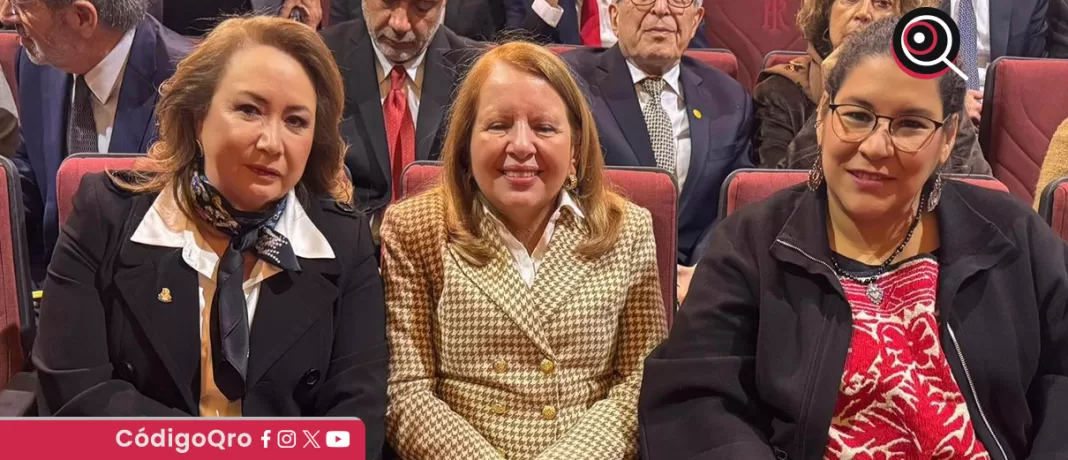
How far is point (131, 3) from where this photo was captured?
2432 mm

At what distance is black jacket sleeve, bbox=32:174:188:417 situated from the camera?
1.51m

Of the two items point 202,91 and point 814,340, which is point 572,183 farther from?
point 202,91

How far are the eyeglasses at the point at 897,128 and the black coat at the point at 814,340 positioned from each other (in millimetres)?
140

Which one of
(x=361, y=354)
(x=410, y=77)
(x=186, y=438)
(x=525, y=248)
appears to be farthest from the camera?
(x=410, y=77)

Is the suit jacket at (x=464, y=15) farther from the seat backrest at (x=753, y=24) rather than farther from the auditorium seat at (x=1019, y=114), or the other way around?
the auditorium seat at (x=1019, y=114)

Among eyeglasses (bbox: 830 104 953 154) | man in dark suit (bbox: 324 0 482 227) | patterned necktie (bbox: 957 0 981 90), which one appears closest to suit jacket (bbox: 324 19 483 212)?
man in dark suit (bbox: 324 0 482 227)

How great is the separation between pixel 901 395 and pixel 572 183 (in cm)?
62

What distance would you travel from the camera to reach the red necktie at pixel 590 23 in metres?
3.40

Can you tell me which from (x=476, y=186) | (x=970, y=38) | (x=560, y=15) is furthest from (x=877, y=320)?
(x=560, y=15)

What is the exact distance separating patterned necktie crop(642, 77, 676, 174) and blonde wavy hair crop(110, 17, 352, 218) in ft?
3.79

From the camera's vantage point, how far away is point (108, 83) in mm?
2420

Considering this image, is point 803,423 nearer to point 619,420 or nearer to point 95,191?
point 619,420

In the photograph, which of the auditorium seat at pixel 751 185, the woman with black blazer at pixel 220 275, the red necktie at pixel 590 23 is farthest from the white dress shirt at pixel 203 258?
the red necktie at pixel 590 23

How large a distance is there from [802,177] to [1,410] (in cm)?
136
